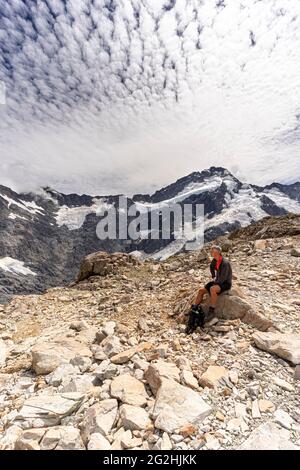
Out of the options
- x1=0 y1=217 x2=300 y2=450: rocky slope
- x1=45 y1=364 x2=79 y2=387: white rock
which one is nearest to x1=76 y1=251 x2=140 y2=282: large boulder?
x1=0 y1=217 x2=300 y2=450: rocky slope

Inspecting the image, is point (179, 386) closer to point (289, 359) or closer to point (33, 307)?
point (289, 359)

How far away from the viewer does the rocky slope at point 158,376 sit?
520 cm

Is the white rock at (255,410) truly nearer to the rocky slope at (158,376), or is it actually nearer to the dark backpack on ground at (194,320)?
the rocky slope at (158,376)

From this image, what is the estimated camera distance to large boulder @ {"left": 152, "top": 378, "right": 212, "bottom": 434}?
5.30 metres

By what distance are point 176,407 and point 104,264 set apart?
56.8 ft

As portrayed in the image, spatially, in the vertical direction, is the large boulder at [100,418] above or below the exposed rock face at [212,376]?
below

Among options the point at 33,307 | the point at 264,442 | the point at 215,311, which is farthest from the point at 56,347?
the point at 33,307

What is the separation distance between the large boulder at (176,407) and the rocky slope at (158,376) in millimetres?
18

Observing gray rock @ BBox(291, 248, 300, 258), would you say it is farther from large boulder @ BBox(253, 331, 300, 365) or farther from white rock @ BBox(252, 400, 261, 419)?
white rock @ BBox(252, 400, 261, 419)

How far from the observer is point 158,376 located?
6.50 meters

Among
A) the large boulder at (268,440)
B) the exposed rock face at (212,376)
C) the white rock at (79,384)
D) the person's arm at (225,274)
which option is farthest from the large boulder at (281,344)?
the white rock at (79,384)

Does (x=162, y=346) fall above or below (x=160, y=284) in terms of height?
below

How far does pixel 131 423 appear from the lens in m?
5.33
